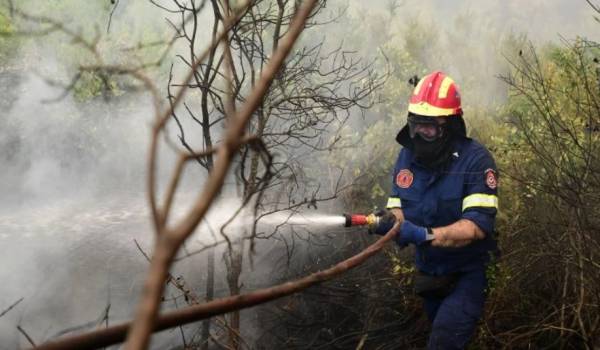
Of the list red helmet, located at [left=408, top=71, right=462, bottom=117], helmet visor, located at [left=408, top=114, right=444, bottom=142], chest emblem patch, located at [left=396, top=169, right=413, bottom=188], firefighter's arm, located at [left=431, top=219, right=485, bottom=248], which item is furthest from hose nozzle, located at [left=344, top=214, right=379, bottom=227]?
red helmet, located at [left=408, top=71, right=462, bottom=117]

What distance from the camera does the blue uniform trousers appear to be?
123 inches

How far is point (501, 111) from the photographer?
7391 mm

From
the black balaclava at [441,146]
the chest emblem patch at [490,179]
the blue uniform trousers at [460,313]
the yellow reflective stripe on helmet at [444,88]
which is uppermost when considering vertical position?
the yellow reflective stripe on helmet at [444,88]

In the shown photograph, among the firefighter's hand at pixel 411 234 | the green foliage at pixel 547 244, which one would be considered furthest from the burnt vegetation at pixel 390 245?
the firefighter's hand at pixel 411 234

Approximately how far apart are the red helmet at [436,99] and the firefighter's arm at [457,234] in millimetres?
700

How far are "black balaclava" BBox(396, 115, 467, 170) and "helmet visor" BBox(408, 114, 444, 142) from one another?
0.02 metres

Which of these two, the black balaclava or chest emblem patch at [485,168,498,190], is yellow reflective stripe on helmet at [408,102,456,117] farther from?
chest emblem patch at [485,168,498,190]

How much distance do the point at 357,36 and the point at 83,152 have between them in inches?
255

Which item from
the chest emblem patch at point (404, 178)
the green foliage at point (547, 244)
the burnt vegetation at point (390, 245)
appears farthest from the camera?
the chest emblem patch at point (404, 178)

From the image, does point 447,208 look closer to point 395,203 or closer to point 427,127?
point 395,203

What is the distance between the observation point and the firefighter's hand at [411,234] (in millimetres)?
3109

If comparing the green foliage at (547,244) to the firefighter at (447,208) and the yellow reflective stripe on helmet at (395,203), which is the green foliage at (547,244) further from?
the yellow reflective stripe on helmet at (395,203)

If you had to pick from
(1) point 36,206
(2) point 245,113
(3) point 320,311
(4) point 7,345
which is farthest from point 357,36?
(2) point 245,113

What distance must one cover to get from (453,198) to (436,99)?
24.6 inches
